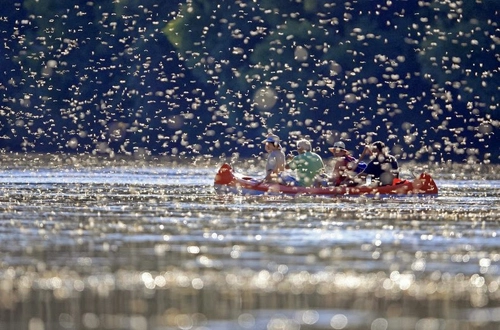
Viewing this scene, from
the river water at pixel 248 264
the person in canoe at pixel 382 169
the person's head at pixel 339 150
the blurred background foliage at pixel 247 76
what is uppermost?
the blurred background foliage at pixel 247 76

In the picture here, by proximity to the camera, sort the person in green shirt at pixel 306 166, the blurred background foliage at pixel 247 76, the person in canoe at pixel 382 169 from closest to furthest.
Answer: the person in canoe at pixel 382 169, the person in green shirt at pixel 306 166, the blurred background foliage at pixel 247 76

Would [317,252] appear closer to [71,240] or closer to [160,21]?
[71,240]

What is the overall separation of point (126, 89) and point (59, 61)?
17.6ft

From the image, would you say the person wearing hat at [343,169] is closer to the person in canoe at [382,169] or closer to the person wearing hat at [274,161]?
the person in canoe at [382,169]

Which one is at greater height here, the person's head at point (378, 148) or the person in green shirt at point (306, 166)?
the person's head at point (378, 148)

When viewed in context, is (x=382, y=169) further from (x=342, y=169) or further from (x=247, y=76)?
(x=247, y=76)

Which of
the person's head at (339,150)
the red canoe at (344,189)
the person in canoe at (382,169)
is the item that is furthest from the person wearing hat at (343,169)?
the red canoe at (344,189)

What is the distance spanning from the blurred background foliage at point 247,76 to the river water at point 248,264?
117 ft

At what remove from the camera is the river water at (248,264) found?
1424 centimetres

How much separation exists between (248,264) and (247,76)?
5760 centimetres

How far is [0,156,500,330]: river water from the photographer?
46.7 feet

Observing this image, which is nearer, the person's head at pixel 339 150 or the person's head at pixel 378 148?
the person's head at pixel 378 148

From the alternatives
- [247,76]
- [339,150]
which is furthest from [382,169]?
[247,76]

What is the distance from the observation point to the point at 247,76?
248 ft
